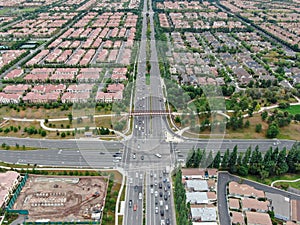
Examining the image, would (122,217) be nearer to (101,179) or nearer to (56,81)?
(101,179)

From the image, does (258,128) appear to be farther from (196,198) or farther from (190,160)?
(196,198)

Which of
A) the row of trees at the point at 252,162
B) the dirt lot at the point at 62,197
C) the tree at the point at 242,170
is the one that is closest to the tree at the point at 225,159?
the row of trees at the point at 252,162

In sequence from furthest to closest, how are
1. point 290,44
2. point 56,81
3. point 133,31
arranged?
1. point 133,31
2. point 290,44
3. point 56,81

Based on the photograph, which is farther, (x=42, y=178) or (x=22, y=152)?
(x=22, y=152)

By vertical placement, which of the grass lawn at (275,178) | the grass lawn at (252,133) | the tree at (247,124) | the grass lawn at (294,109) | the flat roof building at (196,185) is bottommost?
the grass lawn at (275,178)

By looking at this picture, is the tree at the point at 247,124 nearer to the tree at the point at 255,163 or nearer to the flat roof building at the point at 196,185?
the tree at the point at 255,163

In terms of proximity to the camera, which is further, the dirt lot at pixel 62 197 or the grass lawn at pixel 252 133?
the grass lawn at pixel 252 133

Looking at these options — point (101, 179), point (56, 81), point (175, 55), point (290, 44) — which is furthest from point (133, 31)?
point (101, 179)

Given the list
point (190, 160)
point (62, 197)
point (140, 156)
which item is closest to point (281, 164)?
point (190, 160)
